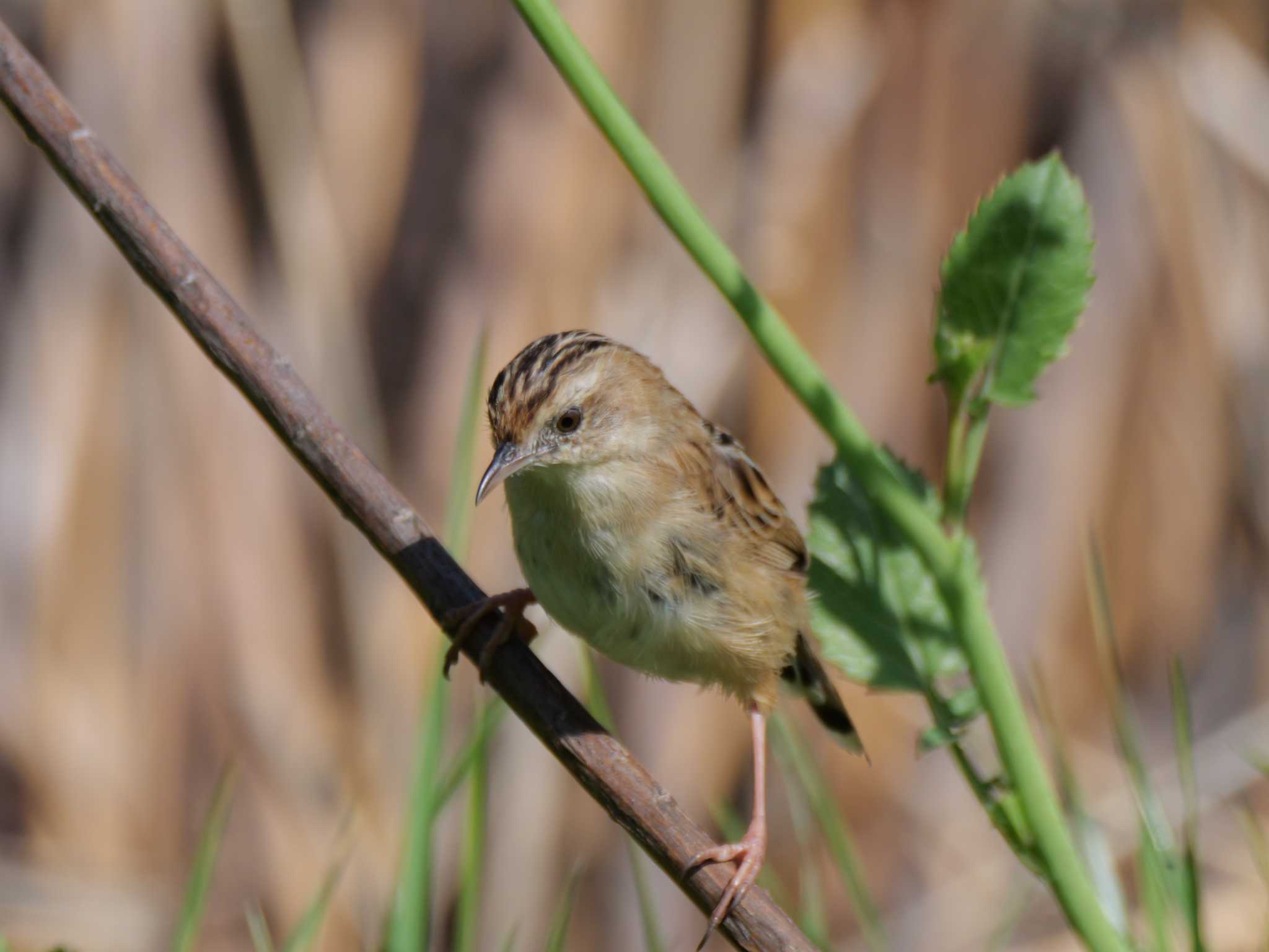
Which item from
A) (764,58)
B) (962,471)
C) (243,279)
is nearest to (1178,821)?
(764,58)

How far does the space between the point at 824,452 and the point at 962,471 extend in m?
3.81

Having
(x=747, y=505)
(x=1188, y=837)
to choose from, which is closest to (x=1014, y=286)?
(x=1188, y=837)

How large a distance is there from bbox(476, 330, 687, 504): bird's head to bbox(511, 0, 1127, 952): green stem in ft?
3.73

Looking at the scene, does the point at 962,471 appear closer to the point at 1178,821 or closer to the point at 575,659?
the point at 575,659

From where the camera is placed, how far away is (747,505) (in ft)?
9.52

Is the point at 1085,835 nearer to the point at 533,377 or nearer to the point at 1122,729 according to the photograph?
the point at 1122,729

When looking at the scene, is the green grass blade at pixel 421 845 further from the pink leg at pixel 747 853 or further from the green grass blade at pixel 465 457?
the pink leg at pixel 747 853

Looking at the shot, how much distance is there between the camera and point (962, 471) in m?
1.30

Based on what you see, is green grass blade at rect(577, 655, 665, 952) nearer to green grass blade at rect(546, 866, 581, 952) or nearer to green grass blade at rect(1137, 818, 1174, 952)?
green grass blade at rect(546, 866, 581, 952)

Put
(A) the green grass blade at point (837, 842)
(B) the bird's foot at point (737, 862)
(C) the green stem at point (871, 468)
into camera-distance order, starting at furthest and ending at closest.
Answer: (A) the green grass blade at point (837, 842)
(B) the bird's foot at point (737, 862)
(C) the green stem at point (871, 468)

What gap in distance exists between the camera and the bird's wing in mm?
2818

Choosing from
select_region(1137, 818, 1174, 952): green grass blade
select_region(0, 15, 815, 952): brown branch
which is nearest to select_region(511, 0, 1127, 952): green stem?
select_region(0, 15, 815, 952): brown branch

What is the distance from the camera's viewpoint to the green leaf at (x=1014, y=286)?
1349 mm

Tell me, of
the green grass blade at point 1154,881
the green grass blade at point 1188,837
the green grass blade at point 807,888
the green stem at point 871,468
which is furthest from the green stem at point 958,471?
the green grass blade at point 807,888
